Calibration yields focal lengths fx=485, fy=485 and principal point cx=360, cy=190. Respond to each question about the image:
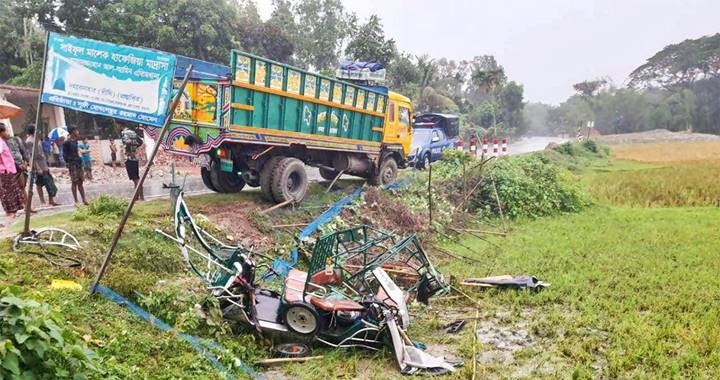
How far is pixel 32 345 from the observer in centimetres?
274

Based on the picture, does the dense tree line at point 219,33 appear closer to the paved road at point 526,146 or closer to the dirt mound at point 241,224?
the paved road at point 526,146

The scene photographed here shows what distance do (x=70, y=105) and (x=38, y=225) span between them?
2.91m

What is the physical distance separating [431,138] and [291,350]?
13817 millimetres

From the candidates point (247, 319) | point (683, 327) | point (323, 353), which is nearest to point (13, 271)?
point (247, 319)

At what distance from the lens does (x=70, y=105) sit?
503cm

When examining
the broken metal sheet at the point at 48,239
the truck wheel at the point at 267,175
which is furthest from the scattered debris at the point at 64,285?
the truck wheel at the point at 267,175

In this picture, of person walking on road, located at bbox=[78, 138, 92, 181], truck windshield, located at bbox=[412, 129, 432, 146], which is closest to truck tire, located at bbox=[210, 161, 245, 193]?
person walking on road, located at bbox=[78, 138, 92, 181]

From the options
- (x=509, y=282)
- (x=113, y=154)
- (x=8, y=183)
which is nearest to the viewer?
(x=509, y=282)

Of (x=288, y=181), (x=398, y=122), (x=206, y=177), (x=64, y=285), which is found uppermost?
(x=398, y=122)

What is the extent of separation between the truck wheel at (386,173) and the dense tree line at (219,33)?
41.9ft

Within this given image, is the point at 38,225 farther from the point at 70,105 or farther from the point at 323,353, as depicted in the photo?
the point at 323,353

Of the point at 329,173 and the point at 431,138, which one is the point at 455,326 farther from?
the point at 431,138

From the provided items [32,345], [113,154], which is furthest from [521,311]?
[113,154]

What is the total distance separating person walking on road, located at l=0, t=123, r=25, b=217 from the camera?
697 centimetres
